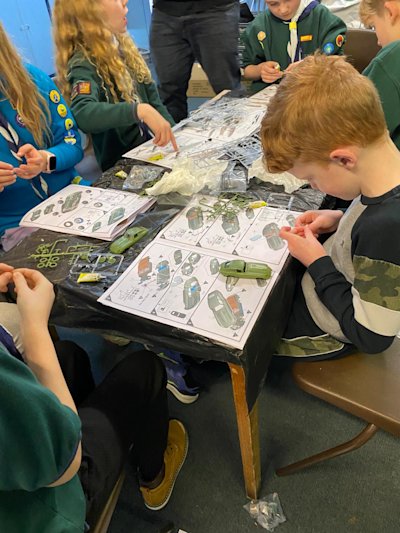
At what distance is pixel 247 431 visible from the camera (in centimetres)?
93

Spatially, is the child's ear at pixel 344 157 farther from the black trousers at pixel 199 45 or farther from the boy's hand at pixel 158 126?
the black trousers at pixel 199 45

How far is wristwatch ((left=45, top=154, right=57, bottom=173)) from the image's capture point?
1280 mm

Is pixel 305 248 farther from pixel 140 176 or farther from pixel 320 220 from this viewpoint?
pixel 140 176

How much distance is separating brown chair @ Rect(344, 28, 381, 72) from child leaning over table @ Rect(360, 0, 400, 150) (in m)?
0.78

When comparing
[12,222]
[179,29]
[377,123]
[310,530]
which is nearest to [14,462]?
[377,123]

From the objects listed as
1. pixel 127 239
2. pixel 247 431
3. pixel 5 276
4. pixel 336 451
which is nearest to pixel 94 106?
pixel 127 239

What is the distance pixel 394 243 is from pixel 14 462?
651 mm

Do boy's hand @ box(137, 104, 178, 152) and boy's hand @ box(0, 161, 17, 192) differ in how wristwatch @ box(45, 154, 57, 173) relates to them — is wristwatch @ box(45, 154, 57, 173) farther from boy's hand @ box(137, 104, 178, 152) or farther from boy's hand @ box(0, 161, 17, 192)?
boy's hand @ box(137, 104, 178, 152)

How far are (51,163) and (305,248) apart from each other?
86 centimetres

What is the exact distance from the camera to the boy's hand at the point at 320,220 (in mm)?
957

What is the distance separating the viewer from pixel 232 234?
0.97 metres

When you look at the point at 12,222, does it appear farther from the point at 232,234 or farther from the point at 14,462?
the point at 14,462

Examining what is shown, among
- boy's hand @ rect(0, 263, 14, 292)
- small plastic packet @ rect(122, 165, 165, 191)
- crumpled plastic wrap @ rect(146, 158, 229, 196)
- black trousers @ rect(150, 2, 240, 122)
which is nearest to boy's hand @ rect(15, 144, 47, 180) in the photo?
small plastic packet @ rect(122, 165, 165, 191)

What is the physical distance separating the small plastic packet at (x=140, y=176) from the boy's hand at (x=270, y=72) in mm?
934
